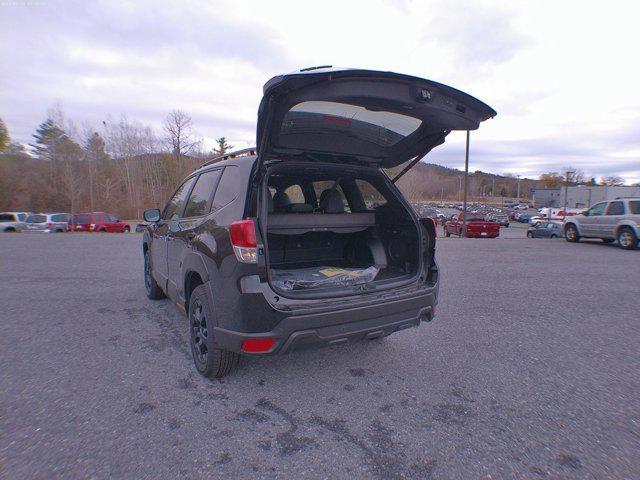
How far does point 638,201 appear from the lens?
39.9 feet

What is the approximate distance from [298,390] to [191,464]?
3.18ft

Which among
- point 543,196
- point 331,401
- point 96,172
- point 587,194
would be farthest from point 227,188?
point 543,196

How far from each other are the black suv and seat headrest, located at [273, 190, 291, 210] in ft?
0.06

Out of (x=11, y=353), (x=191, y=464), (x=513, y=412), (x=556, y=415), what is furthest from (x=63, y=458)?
(x=556, y=415)

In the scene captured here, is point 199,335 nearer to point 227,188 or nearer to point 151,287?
point 227,188

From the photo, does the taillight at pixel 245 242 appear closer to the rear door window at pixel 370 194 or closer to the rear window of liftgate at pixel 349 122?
the rear window of liftgate at pixel 349 122

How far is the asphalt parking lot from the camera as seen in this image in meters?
2.00

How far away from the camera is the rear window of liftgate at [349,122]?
262 centimetres

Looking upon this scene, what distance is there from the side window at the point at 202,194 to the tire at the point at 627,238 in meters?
14.4

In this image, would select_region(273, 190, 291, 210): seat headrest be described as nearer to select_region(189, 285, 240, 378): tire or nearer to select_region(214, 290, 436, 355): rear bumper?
select_region(189, 285, 240, 378): tire

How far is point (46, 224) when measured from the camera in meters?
22.5

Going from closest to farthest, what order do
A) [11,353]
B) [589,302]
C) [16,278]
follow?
[11,353] < [589,302] < [16,278]

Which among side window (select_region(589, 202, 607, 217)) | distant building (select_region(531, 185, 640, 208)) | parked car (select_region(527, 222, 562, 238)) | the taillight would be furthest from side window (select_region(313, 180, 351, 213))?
distant building (select_region(531, 185, 640, 208))

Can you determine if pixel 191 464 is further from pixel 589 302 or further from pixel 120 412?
pixel 589 302
